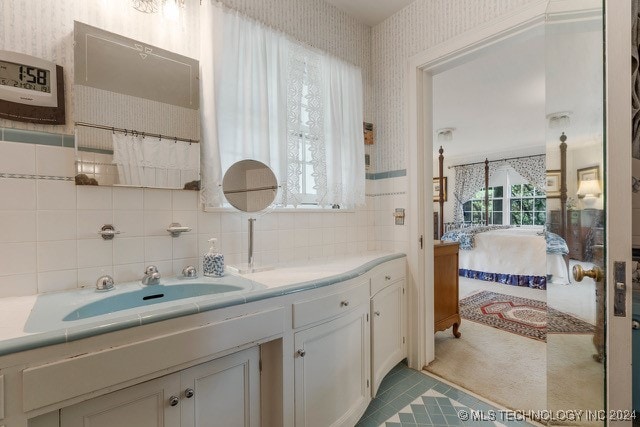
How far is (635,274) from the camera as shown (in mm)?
1394

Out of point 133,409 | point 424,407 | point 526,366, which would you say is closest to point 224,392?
point 133,409

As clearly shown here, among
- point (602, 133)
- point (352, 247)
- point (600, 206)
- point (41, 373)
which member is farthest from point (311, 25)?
point (41, 373)

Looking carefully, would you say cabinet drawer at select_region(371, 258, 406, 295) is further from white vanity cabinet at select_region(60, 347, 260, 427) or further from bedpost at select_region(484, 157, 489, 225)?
bedpost at select_region(484, 157, 489, 225)

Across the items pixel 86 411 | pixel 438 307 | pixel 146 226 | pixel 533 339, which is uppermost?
pixel 146 226

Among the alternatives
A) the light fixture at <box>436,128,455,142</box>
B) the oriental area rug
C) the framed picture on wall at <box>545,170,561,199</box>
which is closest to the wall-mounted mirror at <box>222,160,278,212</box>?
the framed picture on wall at <box>545,170,561,199</box>

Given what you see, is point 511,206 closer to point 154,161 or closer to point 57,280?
point 154,161

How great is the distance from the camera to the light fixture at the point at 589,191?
908 mm

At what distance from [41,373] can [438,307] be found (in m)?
2.39

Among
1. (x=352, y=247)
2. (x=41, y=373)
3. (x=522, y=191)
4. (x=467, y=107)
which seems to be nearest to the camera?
(x=41, y=373)

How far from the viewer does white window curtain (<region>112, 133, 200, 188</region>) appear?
131cm

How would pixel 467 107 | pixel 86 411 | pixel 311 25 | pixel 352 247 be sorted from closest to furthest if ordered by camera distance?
pixel 86 411, pixel 311 25, pixel 352 247, pixel 467 107

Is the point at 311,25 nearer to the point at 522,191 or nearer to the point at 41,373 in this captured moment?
the point at 41,373

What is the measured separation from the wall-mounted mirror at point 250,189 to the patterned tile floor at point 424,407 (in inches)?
42.2

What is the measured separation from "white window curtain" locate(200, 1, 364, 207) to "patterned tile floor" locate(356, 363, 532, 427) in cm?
129
